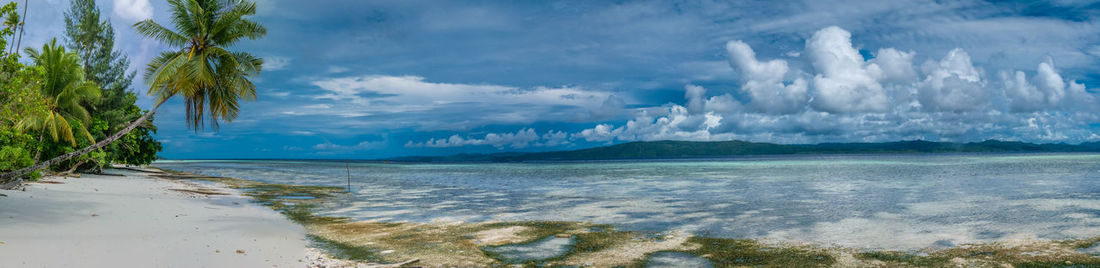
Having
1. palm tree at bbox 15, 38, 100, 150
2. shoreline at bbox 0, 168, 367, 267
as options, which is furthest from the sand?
palm tree at bbox 15, 38, 100, 150

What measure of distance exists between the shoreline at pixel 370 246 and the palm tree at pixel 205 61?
15.8ft

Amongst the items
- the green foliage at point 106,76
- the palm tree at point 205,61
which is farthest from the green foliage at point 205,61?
the green foliage at point 106,76

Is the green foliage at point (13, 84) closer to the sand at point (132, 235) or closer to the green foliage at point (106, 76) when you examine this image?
the sand at point (132, 235)

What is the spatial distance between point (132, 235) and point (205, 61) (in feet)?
35.0

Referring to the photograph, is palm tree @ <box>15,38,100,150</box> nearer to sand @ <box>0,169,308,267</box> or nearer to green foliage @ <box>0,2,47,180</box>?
sand @ <box>0,169,308,267</box>

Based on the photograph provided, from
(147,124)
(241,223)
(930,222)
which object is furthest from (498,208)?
(147,124)

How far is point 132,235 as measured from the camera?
11.8 meters

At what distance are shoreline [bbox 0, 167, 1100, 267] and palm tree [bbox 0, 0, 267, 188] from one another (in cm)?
482

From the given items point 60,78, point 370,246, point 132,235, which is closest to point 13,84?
point 132,235

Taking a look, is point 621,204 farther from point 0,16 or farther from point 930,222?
point 0,16

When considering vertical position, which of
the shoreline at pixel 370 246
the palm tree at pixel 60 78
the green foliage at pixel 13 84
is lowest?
the shoreline at pixel 370 246

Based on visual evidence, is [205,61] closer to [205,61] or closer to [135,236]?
[205,61]

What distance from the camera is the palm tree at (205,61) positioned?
19.8 metres

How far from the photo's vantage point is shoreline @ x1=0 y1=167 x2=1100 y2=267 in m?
10.2
